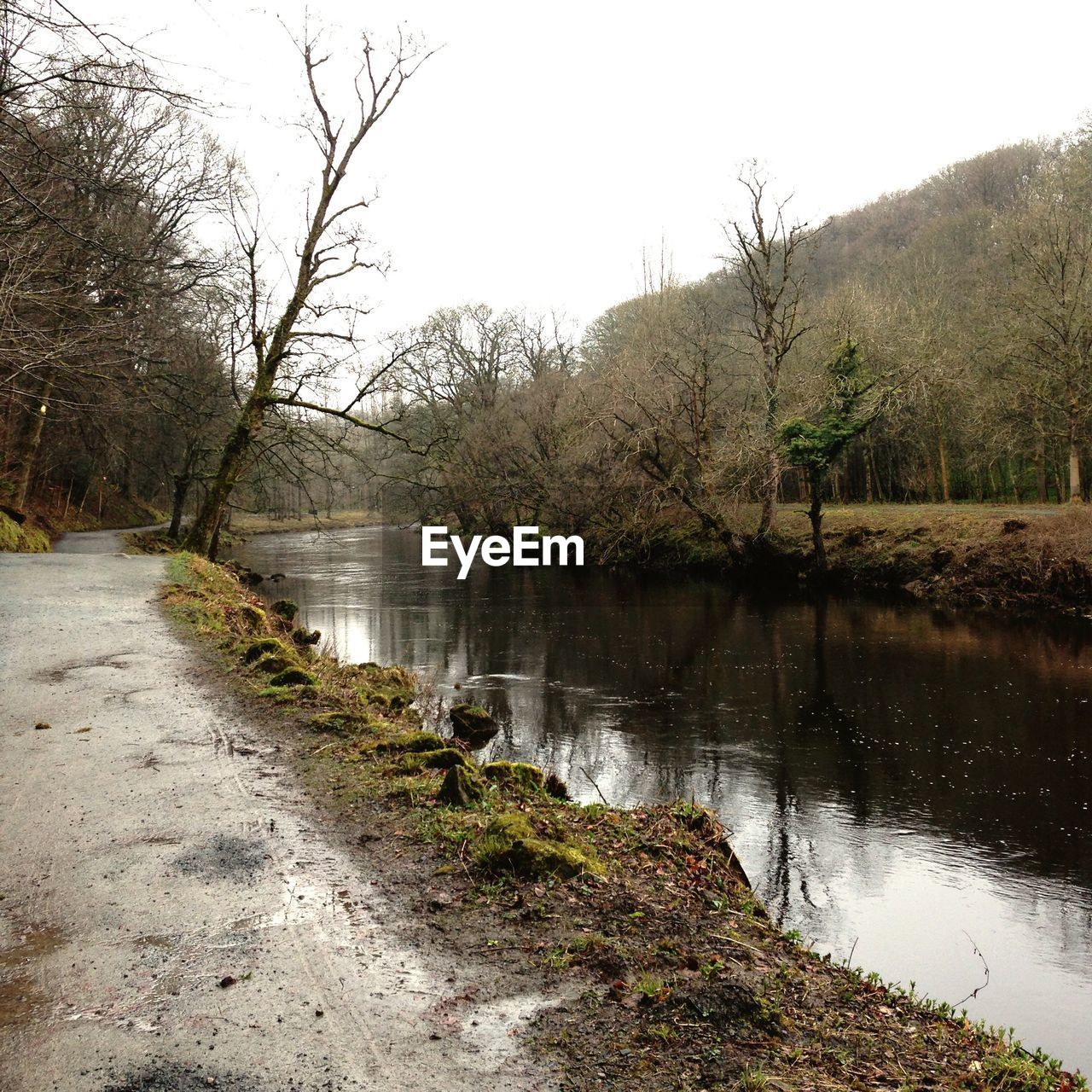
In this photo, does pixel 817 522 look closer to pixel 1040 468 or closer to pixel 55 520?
pixel 1040 468

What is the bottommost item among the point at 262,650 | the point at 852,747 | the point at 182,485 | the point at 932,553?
the point at 852,747

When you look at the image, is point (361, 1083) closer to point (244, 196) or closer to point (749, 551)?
point (244, 196)

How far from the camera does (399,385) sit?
16938 mm

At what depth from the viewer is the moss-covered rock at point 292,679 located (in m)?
9.23

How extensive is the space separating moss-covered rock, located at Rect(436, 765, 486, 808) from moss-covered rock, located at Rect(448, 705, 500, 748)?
5.47 meters

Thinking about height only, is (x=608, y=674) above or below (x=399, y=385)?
below

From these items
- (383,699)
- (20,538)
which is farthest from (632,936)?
(20,538)

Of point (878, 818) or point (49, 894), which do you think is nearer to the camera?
point (49, 894)

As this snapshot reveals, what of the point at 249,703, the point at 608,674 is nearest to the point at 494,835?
the point at 249,703

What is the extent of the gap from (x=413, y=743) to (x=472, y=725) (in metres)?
4.70

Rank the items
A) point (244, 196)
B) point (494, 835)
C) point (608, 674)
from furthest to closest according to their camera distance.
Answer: point (244, 196), point (608, 674), point (494, 835)

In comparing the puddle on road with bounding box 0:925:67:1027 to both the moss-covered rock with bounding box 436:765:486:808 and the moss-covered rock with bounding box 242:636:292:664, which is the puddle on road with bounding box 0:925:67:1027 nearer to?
the moss-covered rock with bounding box 436:765:486:808

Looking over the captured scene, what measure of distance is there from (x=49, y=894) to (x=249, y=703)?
4.11 meters

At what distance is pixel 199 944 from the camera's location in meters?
4.04
